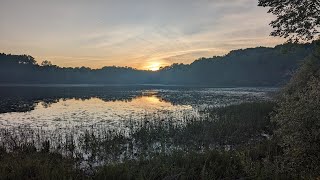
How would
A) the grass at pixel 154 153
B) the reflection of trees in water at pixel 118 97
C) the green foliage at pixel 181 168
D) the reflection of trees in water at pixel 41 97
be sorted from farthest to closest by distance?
the reflection of trees in water at pixel 118 97, the reflection of trees in water at pixel 41 97, the grass at pixel 154 153, the green foliage at pixel 181 168

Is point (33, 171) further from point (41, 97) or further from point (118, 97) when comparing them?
point (41, 97)

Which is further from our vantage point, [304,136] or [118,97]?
[118,97]

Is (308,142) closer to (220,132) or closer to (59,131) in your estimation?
(220,132)

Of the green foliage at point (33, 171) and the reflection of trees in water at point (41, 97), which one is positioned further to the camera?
the reflection of trees in water at point (41, 97)

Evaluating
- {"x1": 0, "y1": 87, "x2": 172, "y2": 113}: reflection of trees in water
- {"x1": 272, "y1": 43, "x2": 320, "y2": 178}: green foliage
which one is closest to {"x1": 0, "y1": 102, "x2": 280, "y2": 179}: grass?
{"x1": 272, "y1": 43, "x2": 320, "y2": 178}: green foliage

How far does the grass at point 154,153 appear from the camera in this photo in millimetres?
12594

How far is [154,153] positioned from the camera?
1672 cm

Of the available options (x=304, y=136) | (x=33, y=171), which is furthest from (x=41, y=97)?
(x=304, y=136)

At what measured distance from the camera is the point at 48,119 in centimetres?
3306

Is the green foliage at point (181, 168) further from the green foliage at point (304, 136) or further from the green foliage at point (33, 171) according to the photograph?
the green foliage at point (304, 136)

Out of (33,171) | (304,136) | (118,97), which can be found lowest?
(118,97)

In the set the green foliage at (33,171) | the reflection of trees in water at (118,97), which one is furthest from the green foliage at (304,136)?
the reflection of trees in water at (118,97)

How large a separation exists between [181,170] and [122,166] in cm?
247

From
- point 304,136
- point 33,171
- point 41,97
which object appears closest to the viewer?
point 304,136
